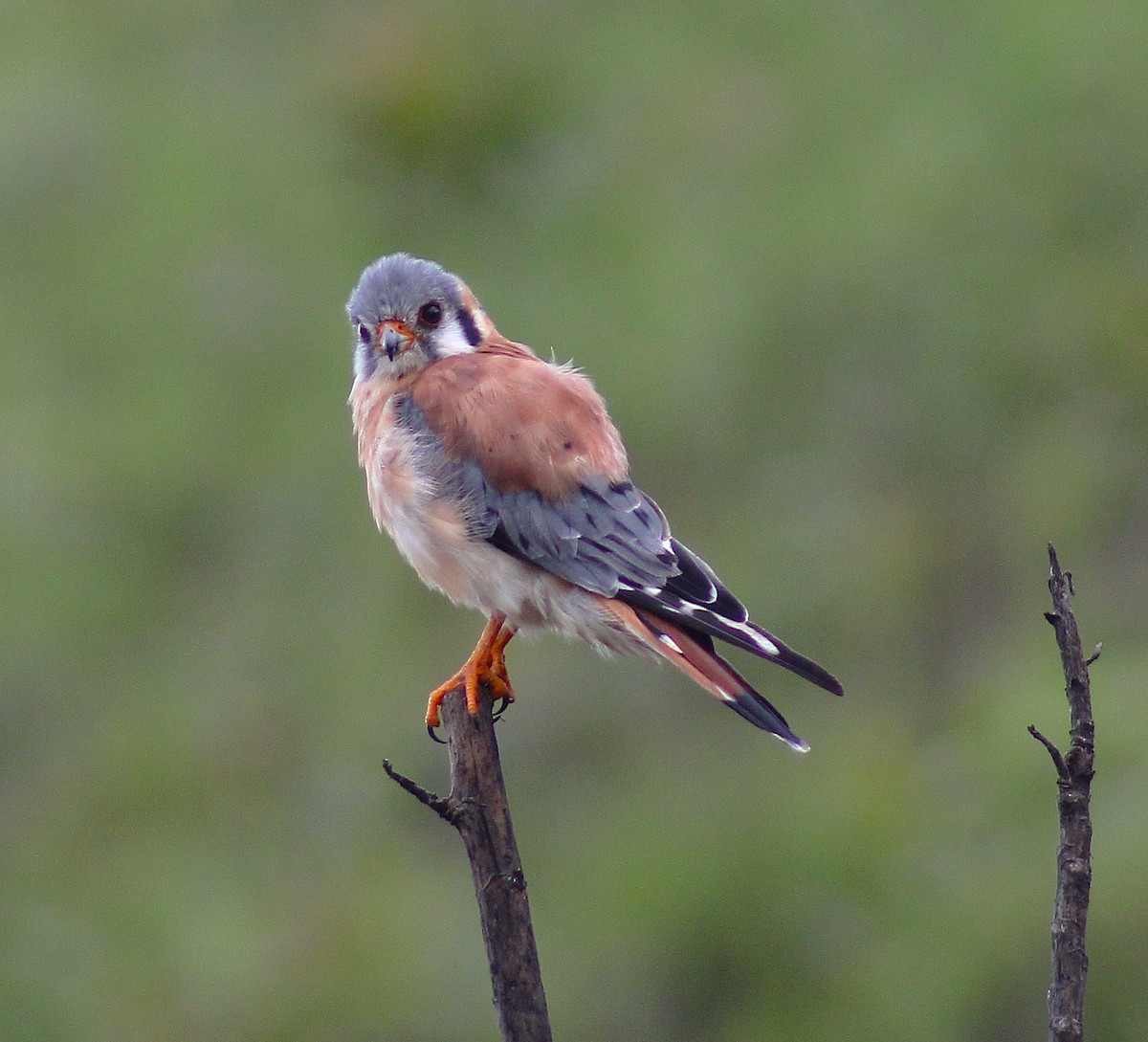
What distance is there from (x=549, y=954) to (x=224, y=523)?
2.37m

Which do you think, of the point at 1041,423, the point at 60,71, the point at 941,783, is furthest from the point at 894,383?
the point at 60,71

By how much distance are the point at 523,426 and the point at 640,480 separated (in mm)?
3135

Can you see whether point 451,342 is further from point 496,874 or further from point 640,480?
point 640,480

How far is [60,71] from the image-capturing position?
844 cm

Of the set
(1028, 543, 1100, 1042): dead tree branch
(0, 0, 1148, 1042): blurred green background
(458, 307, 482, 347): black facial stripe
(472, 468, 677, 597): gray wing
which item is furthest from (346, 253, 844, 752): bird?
(0, 0, 1148, 1042): blurred green background

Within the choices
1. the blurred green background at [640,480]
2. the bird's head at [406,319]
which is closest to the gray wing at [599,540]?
the bird's head at [406,319]

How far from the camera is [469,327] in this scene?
3625 mm

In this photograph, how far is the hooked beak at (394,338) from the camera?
3406 mm

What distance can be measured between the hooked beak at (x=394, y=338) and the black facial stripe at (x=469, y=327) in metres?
0.17

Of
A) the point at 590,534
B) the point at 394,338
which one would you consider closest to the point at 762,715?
the point at 590,534

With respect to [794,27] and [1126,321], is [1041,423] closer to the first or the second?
[1126,321]

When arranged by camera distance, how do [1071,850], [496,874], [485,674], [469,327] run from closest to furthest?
[1071,850] < [496,874] < [485,674] < [469,327]

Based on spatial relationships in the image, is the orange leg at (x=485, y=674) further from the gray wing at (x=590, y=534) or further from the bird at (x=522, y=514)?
the gray wing at (x=590, y=534)

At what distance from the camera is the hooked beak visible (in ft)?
11.2
